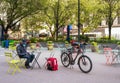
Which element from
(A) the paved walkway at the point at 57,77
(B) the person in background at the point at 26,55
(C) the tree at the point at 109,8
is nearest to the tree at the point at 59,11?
(C) the tree at the point at 109,8

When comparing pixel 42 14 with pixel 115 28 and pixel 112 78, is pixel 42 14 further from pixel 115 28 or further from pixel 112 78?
pixel 112 78

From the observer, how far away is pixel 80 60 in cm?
1183

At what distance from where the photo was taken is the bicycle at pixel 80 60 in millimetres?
11528

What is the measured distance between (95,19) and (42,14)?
8.12 m

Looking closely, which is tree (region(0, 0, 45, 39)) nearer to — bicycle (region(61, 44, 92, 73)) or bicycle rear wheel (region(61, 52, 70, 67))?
bicycle rear wheel (region(61, 52, 70, 67))

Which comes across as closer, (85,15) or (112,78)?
(112,78)

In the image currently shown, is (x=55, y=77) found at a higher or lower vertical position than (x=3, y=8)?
lower

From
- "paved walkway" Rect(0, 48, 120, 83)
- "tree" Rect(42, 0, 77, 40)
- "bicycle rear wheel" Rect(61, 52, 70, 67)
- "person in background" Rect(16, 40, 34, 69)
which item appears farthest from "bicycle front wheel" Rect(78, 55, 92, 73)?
"tree" Rect(42, 0, 77, 40)

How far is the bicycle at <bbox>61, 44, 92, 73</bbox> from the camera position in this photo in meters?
11.5

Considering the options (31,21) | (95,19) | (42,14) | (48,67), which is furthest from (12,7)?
(48,67)

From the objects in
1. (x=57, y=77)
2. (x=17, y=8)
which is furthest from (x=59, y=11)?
(x=57, y=77)

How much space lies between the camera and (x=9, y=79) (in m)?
9.93

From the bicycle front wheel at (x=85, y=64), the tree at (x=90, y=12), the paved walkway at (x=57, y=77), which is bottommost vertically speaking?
the paved walkway at (x=57, y=77)

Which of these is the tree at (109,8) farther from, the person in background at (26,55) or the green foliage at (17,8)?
the person in background at (26,55)
